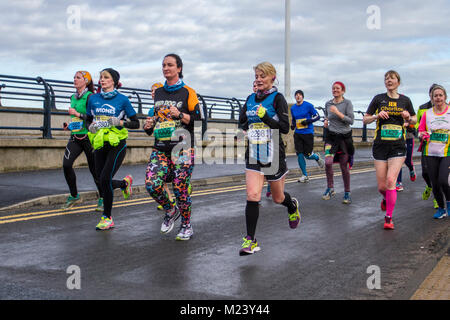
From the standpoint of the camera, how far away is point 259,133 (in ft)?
19.8

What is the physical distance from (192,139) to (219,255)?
1471mm

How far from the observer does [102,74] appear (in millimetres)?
7328

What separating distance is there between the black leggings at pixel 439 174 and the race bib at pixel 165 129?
4.21 m

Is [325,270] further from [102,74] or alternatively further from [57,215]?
[57,215]

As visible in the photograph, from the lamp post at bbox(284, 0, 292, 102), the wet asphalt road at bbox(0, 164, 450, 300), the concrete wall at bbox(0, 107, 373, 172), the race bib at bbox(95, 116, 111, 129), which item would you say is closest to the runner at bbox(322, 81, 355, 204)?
the wet asphalt road at bbox(0, 164, 450, 300)

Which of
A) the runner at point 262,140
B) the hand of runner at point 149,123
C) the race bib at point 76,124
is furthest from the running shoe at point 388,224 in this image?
the race bib at point 76,124

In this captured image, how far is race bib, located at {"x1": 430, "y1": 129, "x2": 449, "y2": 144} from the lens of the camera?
829 cm

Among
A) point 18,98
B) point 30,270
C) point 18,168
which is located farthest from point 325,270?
point 18,98

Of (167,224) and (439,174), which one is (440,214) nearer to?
(439,174)

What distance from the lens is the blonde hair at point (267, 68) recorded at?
5.95 metres

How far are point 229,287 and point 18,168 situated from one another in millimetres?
10237

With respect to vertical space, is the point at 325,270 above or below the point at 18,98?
below

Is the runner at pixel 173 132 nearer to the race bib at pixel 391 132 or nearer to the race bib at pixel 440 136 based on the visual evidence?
the race bib at pixel 391 132
